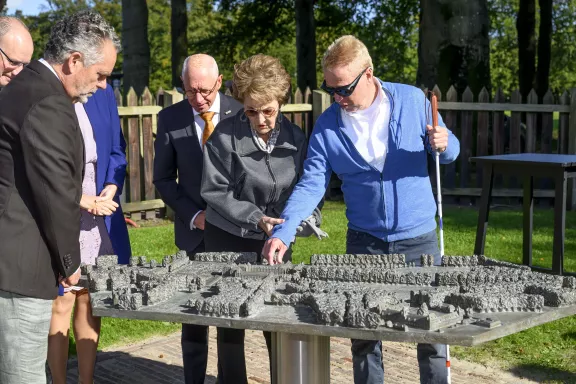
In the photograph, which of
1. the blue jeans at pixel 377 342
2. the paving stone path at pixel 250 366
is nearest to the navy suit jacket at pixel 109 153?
the paving stone path at pixel 250 366

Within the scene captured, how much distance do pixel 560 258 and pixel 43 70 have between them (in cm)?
552

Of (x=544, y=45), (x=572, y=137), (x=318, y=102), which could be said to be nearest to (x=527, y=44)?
(x=544, y=45)

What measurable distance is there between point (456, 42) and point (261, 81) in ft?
32.9

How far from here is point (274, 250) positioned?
432 cm

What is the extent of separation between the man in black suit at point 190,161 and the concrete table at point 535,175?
3.53 m

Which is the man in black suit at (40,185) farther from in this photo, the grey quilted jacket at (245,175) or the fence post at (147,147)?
the fence post at (147,147)

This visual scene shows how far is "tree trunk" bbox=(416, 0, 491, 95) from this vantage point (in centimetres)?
1381

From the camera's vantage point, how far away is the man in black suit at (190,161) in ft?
16.9

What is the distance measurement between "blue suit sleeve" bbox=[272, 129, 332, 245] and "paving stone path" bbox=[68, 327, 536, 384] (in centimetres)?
165

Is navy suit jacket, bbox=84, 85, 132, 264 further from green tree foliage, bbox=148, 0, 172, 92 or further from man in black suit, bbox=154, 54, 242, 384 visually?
green tree foliage, bbox=148, 0, 172, 92

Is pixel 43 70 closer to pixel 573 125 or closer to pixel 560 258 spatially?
pixel 560 258

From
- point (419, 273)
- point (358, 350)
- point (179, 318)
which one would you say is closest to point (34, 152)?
point (179, 318)

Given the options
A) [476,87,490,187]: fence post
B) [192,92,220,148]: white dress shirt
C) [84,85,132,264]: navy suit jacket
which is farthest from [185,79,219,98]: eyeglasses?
[476,87,490,187]: fence post

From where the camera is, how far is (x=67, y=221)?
3566mm
